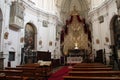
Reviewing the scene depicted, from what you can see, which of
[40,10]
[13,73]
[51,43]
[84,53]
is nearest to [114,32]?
[84,53]

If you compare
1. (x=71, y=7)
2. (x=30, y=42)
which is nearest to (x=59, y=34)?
(x=71, y=7)

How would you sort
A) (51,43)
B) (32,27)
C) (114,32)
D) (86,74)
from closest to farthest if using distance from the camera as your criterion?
(86,74)
(114,32)
(32,27)
(51,43)

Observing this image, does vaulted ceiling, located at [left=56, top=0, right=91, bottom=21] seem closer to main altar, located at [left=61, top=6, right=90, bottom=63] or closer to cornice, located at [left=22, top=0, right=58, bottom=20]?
main altar, located at [left=61, top=6, right=90, bottom=63]

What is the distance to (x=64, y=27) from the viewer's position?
2095cm

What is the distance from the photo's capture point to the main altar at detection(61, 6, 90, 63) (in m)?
19.0

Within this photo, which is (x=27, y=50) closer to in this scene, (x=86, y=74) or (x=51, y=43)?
(x=51, y=43)

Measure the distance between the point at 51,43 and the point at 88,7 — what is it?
7.76 metres

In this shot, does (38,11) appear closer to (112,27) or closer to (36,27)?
(36,27)

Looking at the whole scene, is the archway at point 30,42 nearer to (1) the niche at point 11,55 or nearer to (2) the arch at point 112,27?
(1) the niche at point 11,55

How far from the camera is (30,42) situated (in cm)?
1538

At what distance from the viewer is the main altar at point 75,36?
18986 millimetres

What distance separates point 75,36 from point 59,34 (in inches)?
88.9

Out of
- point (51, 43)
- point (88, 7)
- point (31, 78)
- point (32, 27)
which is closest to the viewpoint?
point (31, 78)

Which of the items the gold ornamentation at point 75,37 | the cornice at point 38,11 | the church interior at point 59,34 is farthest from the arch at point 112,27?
the cornice at point 38,11
